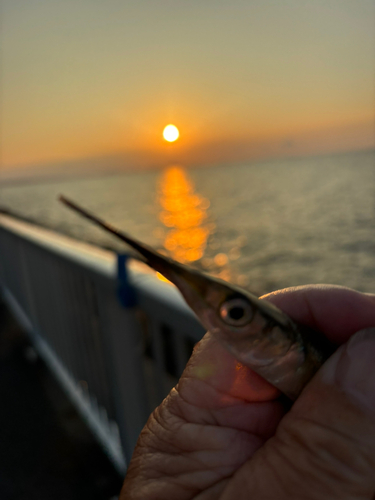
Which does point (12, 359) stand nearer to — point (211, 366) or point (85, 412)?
point (85, 412)

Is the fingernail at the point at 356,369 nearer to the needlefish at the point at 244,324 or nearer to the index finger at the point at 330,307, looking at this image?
the needlefish at the point at 244,324

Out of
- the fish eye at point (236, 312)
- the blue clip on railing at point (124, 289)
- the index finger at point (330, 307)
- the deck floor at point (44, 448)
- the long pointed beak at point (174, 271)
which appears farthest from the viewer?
the deck floor at point (44, 448)

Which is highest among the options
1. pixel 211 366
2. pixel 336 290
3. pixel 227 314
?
pixel 227 314

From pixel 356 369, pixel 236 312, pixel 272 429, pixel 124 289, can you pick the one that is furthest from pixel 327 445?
pixel 124 289

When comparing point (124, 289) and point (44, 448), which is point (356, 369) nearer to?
point (124, 289)

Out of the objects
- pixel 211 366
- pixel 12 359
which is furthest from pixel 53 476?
pixel 211 366

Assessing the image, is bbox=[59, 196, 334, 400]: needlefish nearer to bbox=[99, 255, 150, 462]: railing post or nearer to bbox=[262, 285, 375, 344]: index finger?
bbox=[262, 285, 375, 344]: index finger

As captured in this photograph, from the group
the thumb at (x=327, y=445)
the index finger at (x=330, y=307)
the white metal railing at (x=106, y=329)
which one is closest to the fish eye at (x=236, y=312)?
the thumb at (x=327, y=445)
